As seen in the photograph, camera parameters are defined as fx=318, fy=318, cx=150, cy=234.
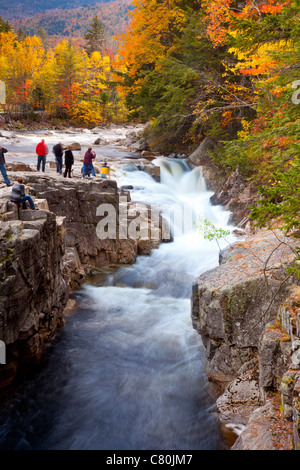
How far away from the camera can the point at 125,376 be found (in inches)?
296

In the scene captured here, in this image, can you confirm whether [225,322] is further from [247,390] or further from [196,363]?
[196,363]

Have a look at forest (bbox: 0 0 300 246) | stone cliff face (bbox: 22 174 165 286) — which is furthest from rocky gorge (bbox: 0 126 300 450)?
stone cliff face (bbox: 22 174 165 286)

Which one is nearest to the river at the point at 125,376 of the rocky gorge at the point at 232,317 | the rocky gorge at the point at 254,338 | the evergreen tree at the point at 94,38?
the rocky gorge at the point at 232,317

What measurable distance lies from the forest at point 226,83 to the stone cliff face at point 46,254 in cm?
495

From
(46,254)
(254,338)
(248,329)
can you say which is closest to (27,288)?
(46,254)

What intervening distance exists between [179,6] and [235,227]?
15941mm

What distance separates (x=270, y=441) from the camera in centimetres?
389

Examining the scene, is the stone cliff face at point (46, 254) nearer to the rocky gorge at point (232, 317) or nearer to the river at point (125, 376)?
the rocky gorge at point (232, 317)

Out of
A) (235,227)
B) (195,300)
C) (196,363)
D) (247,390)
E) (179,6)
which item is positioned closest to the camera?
(247,390)

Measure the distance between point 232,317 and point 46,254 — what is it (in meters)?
4.71

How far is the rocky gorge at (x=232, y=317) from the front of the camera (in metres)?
4.32

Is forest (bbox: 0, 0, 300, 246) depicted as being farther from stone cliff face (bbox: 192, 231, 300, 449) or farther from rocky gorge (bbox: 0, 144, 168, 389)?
rocky gorge (bbox: 0, 144, 168, 389)
